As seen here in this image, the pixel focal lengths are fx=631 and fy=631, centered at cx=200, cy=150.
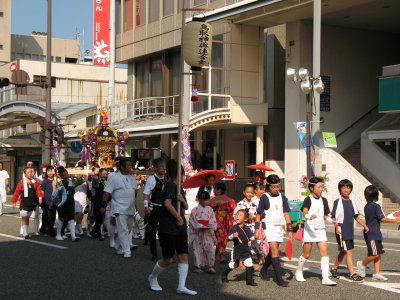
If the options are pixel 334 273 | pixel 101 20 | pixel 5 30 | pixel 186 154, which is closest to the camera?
pixel 334 273

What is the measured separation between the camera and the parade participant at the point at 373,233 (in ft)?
32.4

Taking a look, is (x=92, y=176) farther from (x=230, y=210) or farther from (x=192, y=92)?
(x=192, y=92)

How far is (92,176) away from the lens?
15.5 meters

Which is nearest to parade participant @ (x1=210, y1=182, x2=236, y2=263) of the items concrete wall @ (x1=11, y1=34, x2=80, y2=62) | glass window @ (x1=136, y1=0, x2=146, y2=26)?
glass window @ (x1=136, y1=0, x2=146, y2=26)

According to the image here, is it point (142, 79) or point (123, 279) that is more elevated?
point (142, 79)

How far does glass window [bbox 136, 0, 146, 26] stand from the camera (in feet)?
119

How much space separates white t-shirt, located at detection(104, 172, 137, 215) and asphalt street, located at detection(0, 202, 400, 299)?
0.91m

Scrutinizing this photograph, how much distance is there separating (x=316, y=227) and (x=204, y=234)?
2.05 meters

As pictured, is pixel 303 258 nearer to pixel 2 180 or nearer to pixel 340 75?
pixel 2 180

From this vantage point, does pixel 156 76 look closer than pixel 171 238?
No

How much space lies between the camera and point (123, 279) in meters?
9.59

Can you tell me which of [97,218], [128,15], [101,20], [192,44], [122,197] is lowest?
[97,218]

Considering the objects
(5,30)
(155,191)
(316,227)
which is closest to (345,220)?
(316,227)

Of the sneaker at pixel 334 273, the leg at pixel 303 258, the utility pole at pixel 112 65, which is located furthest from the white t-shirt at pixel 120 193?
the utility pole at pixel 112 65
